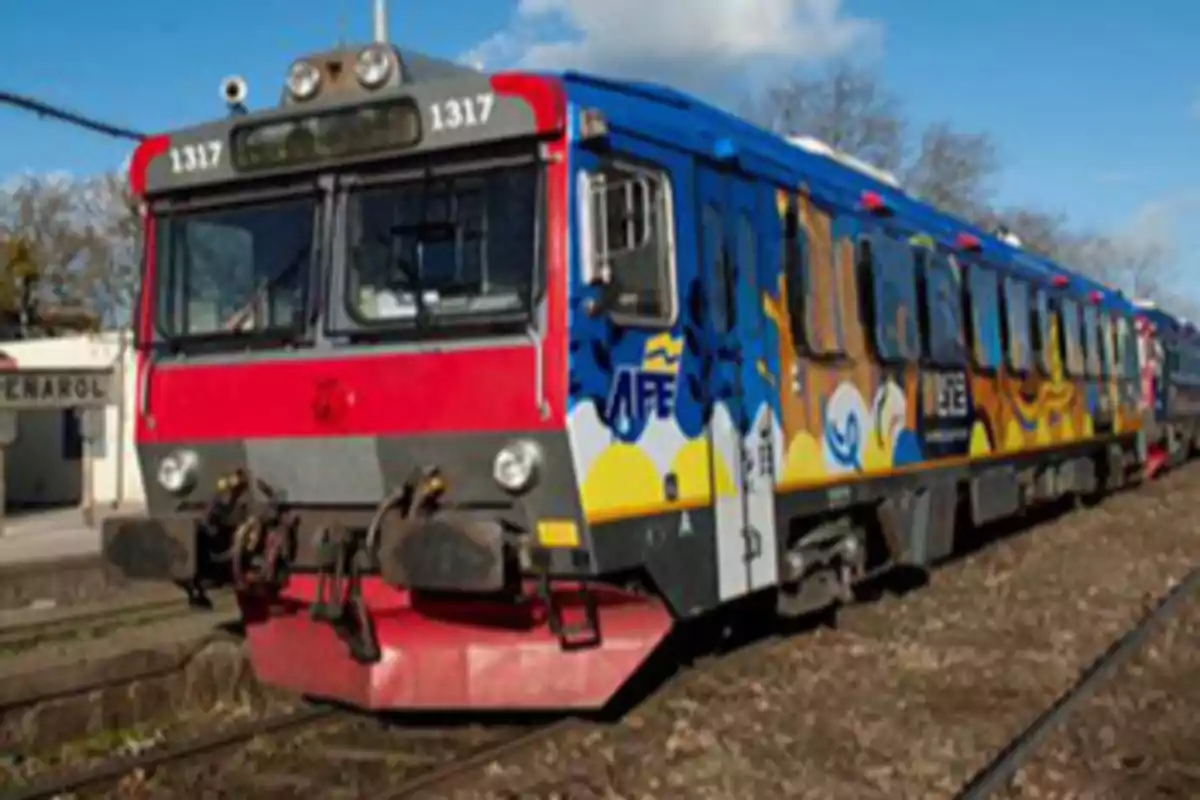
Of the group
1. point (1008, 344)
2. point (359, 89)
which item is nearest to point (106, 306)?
point (1008, 344)

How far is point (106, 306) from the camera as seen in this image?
52.0 meters

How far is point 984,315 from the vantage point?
12.5m

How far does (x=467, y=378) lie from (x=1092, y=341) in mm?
13609

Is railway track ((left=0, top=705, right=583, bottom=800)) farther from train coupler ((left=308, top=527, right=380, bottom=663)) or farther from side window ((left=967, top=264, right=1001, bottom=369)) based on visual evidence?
side window ((left=967, top=264, right=1001, bottom=369))

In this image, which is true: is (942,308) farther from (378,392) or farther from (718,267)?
(378,392)

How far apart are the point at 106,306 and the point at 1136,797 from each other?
168ft

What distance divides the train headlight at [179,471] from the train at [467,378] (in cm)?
2

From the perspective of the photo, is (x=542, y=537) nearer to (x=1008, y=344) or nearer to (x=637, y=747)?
(x=637, y=747)

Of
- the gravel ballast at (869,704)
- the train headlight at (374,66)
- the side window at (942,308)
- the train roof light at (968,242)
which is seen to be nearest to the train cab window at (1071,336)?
the train roof light at (968,242)

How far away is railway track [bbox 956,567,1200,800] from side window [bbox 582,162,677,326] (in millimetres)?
2644

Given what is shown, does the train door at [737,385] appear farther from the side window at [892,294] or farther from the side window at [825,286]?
the side window at [892,294]

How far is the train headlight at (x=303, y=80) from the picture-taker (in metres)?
7.06

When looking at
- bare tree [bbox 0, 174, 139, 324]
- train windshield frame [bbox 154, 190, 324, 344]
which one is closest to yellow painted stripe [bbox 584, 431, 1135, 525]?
train windshield frame [bbox 154, 190, 324, 344]

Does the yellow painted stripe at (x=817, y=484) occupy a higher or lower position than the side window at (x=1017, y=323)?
lower
